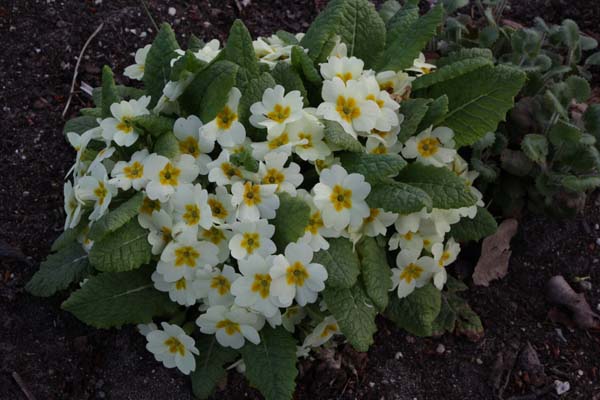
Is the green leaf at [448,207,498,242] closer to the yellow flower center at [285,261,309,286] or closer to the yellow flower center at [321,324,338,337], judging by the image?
the yellow flower center at [321,324,338,337]

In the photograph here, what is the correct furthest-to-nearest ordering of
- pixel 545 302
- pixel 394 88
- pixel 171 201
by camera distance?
1. pixel 545 302
2. pixel 394 88
3. pixel 171 201

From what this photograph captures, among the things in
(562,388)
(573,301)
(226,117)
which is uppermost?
(226,117)

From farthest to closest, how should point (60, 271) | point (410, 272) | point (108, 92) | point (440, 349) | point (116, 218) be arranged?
point (440, 349) < point (60, 271) < point (410, 272) < point (108, 92) < point (116, 218)

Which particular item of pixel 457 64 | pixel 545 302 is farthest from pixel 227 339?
pixel 545 302

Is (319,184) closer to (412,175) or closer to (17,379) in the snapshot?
(412,175)

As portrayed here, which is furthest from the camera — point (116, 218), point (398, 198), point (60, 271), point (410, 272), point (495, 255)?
point (495, 255)

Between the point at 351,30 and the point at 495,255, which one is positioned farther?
the point at 495,255

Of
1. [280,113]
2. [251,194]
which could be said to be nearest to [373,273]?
[251,194]

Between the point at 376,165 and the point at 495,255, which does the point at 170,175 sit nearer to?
the point at 376,165
